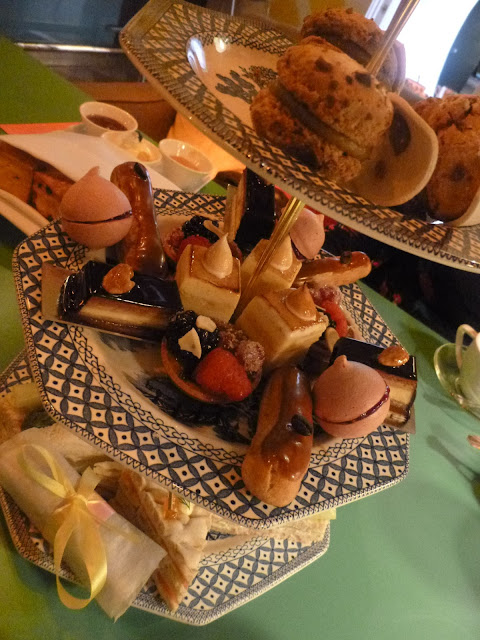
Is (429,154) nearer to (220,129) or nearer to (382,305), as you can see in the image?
(220,129)

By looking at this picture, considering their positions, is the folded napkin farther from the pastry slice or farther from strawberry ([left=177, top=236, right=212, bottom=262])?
strawberry ([left=177, top=236, right=212, bottom=262])

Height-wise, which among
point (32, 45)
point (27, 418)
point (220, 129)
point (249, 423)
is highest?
point (220, 129)

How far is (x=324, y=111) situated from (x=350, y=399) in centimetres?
36

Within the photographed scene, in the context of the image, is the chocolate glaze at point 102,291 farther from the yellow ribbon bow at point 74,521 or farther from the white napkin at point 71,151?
the white napkin at point 71,151

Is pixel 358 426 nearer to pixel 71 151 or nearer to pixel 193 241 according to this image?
pixel 193 241

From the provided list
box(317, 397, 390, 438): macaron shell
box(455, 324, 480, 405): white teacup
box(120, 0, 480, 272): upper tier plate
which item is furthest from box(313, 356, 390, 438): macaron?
box(455, 324, 480, 405): white teacup

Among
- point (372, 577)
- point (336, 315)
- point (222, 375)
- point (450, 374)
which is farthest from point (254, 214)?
point (450, 374)

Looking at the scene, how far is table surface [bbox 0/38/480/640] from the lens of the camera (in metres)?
0.72

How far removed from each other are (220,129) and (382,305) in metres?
1.25

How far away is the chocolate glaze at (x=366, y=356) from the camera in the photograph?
734mm

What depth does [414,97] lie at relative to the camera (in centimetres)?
68

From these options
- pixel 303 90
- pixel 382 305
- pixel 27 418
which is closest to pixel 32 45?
pixel 382 305

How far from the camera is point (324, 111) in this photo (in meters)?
0.47

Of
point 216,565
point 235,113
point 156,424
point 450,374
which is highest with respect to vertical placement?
point 235,113
